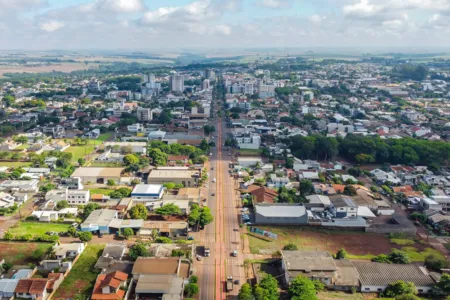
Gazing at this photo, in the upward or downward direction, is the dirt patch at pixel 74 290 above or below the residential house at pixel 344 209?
below

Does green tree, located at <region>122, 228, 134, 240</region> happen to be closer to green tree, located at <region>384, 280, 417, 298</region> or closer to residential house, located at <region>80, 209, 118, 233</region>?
residential house, located at <region>80, 209, 118, 233</region>

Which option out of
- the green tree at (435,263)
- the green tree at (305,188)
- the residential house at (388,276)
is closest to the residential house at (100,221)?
the green tree at (305,188)

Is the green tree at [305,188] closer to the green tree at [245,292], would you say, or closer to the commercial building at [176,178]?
the commercial building at [176,178]

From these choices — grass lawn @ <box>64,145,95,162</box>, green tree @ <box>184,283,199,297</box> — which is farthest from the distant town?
grass lawn @ <box>64,145,95,162</box>

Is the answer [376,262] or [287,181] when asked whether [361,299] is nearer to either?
[376,262]

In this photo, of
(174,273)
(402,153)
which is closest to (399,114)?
(402,153)
